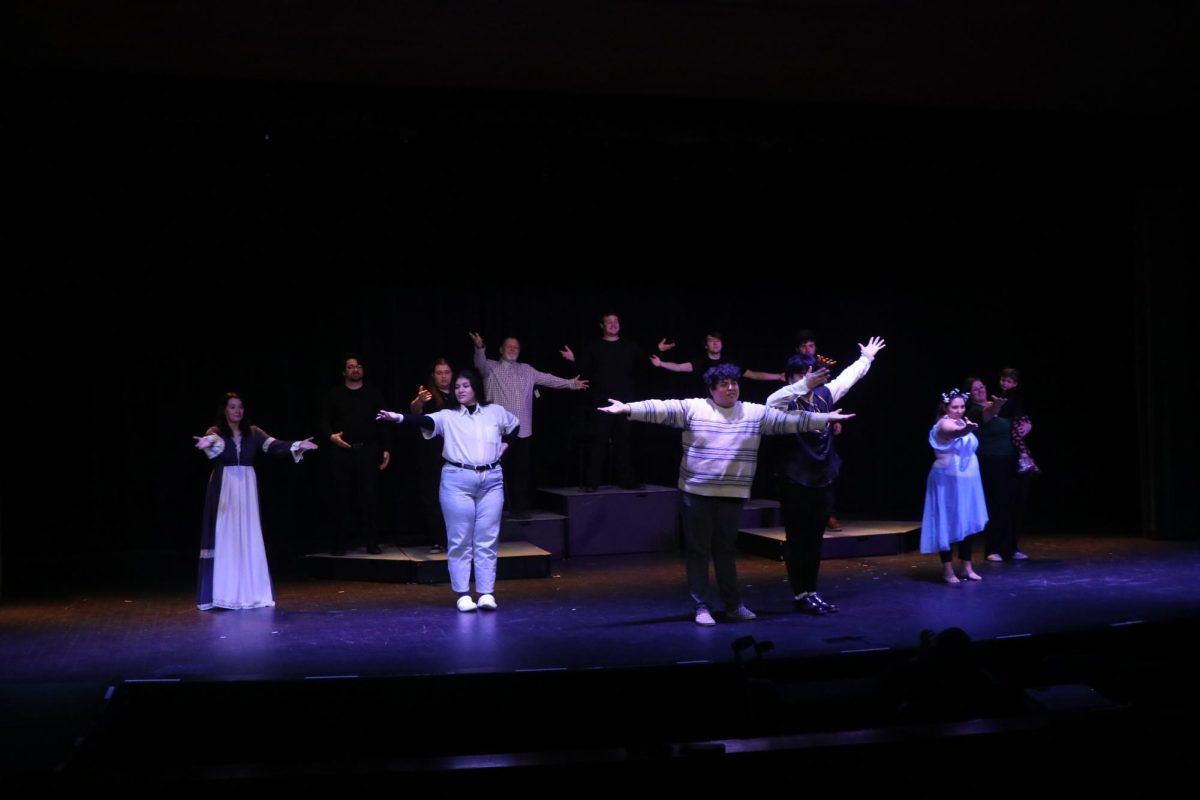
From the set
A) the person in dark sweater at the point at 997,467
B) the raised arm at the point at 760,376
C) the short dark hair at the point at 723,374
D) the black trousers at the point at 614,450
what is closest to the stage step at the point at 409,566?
the black trousers at the point at 614,450

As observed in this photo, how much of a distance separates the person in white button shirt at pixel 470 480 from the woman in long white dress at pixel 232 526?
3.92 ft

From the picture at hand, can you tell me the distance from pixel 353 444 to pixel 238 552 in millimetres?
1445

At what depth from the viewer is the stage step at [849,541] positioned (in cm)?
902

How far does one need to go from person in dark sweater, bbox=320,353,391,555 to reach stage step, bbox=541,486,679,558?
62.6 inches

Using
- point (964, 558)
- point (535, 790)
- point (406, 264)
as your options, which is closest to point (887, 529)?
point (964, 558)

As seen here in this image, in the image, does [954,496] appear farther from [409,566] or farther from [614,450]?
[409,566]

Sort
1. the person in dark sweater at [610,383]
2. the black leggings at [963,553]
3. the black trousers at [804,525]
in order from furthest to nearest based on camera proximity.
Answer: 1. the person in dark sweater at [610,383]
2. the black leggings at [963,553]
3. the black trousers at [804,525]

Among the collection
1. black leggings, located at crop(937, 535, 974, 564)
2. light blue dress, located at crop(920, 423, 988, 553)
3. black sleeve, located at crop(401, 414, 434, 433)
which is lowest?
black leggings, located at crop(937, 535, 974, 564)

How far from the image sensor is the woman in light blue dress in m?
7.57

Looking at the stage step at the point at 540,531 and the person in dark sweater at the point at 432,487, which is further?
the stage step at the point at 540,531

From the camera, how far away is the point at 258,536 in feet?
24.4

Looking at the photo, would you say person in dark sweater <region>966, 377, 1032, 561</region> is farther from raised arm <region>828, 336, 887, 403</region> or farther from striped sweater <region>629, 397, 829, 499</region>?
striped sweater <region>629, 397, 829, 499</region>

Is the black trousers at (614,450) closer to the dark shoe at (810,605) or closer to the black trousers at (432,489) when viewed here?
the black trousers at (432,489)

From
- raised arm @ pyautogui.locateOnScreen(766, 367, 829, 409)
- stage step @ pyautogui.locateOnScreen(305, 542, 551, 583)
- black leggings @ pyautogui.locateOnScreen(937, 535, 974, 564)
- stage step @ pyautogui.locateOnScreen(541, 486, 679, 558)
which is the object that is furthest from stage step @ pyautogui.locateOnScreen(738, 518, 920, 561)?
raised arm @ pyautogui.locateOnScreen(766, 367, 829, 409)
